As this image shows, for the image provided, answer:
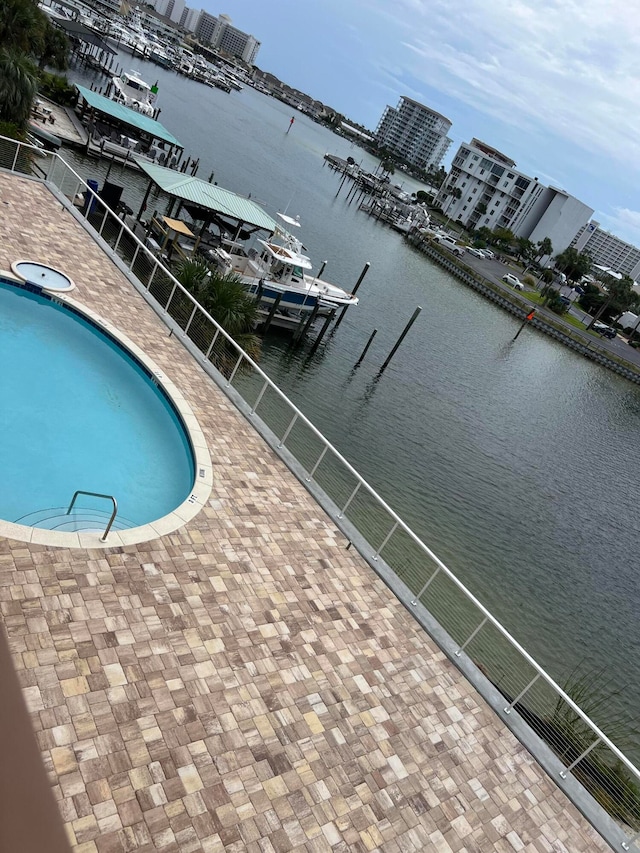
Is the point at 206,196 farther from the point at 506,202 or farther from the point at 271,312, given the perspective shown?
the point at 506,202

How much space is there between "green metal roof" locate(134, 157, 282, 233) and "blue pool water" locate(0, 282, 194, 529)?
1470cm

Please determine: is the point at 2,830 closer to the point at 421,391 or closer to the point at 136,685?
the point at 136,685

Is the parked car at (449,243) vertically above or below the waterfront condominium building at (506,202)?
below

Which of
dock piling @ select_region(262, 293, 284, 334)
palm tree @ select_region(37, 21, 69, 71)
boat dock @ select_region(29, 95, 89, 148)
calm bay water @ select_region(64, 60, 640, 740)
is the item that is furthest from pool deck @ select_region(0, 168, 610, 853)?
palm tree @ select_region(37, 21, 69, 71)

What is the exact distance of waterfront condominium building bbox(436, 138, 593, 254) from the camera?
115000 millimetres

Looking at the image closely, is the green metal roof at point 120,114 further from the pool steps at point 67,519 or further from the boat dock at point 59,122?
the pool steps at point 67,519

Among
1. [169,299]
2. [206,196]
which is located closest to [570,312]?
[206,196]

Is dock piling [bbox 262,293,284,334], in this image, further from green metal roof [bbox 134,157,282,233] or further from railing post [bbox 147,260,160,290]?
railing post [bbox 147,260,160,290]

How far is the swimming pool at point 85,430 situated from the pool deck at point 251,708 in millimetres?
Answer: 1019

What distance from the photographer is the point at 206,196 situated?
27.5 meters

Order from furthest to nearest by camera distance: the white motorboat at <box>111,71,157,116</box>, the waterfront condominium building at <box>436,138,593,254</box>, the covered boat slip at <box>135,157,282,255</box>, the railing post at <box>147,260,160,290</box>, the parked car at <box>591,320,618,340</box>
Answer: the waterfront condominium building at <box>436,138,593,254</box> < the parked car at <box>591,320,618,340</box> < the white motorboat at <box>111,71,157,116</box> < the covered boat slip at <box>135,157,282,255</box> < the railing post at <box>147,260,160,290</box>

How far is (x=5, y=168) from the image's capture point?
62.6 feet

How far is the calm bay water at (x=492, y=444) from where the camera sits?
61.8 ft

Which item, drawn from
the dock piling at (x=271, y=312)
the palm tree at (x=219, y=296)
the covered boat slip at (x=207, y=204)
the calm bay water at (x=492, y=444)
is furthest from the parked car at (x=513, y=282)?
the palm tree at (x=219, y=296)
